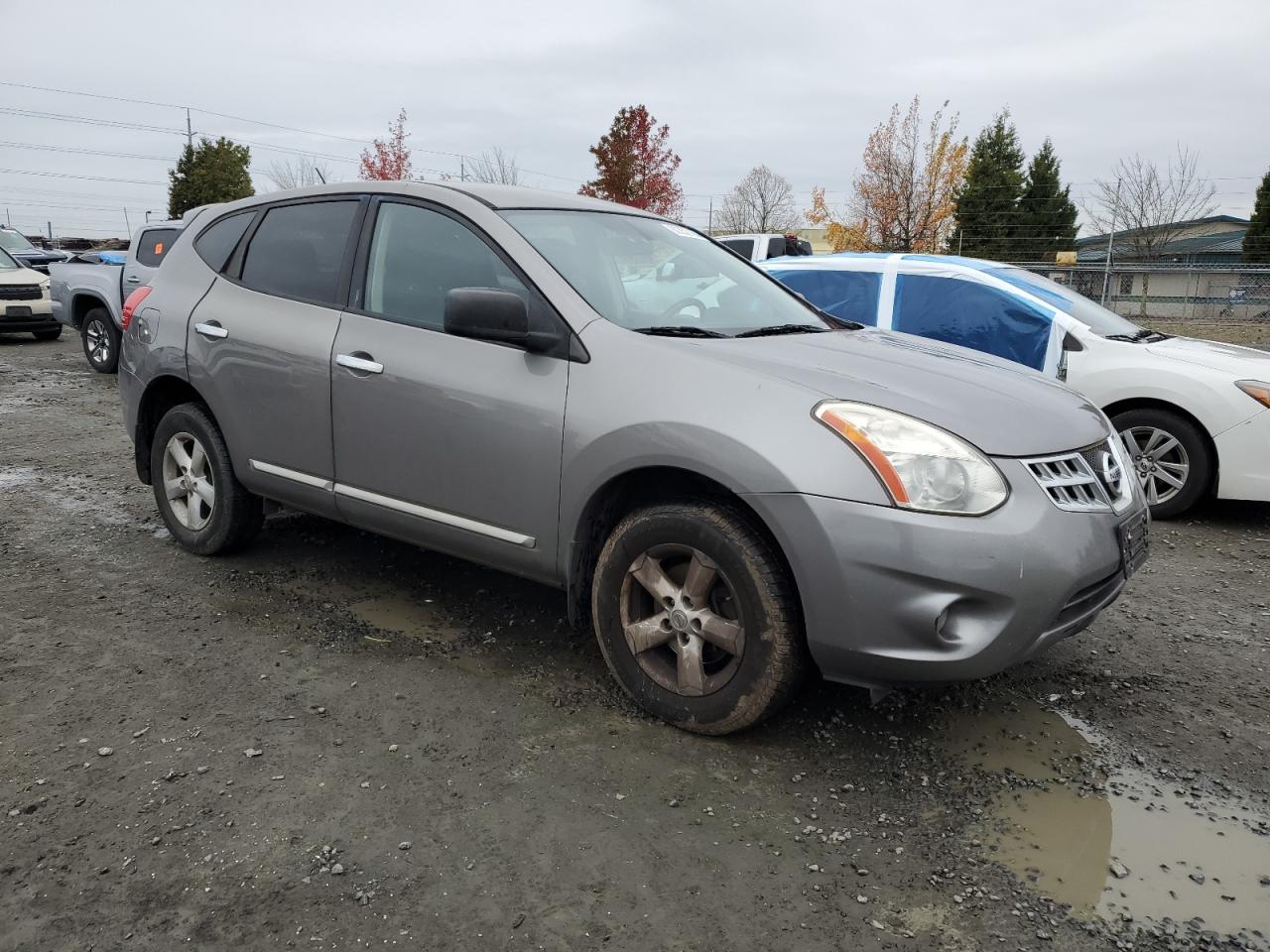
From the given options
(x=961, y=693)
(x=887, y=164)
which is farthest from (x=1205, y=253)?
(x=961, y=693)

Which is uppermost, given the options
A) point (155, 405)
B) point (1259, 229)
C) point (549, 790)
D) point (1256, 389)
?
point (1259, 229)

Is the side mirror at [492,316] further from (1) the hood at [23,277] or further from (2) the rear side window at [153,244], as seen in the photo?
(1) the hood at [23,277]

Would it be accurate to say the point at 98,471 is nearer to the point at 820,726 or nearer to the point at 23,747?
the point at 23,747

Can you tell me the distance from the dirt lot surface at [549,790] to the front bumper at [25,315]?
12.9 m

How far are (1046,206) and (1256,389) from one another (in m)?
41.0

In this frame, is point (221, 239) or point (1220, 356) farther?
point (1220, 356)

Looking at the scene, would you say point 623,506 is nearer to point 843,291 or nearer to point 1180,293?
point 843,291

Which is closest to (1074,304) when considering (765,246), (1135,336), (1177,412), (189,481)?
(1135,336)

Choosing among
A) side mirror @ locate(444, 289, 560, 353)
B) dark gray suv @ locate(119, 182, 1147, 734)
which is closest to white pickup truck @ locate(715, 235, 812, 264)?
dark gray suv @ locate(119, 182, 1147, 734)

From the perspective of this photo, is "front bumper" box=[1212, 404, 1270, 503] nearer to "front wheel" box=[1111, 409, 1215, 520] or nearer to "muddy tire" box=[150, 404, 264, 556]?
"front wheel" box=[1111, 409, 1215, 520]

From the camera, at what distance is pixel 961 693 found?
11.8 feet

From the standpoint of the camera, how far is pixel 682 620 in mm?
3121

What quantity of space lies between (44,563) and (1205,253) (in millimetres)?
45271

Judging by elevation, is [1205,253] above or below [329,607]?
above
